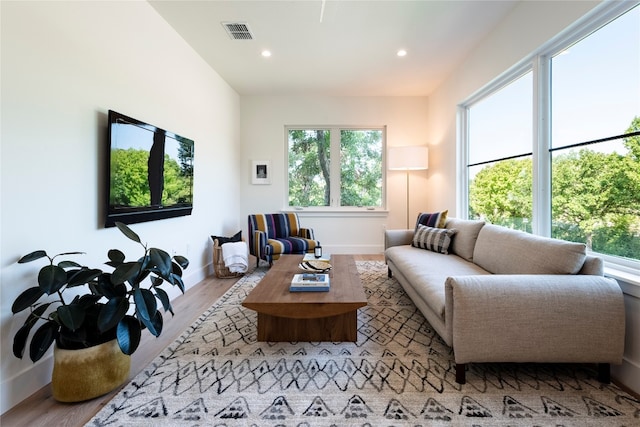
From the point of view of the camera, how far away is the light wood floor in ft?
4.49

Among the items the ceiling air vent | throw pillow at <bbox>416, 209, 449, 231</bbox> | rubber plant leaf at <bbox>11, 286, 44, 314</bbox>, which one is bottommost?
rubber plant leaf at <bbox>11, 286, 44, 314</bbox>

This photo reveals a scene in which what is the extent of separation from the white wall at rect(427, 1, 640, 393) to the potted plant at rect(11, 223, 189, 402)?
8.46ft

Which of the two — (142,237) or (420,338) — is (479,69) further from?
(142,237)

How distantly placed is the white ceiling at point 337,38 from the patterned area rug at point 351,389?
2562 millimetres

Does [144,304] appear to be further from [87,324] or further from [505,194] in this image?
[505,194]

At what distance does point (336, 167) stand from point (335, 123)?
75 centimetres

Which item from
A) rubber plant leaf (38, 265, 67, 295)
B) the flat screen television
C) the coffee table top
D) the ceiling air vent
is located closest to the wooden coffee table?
the coffee table top

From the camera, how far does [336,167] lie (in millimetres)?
5117

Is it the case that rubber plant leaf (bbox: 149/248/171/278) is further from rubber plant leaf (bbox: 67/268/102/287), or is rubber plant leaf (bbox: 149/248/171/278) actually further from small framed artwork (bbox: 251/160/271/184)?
small framed artwork (bbox: 251/160/271/184)

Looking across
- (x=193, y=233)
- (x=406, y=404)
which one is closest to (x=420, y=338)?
(x=406, y=404)

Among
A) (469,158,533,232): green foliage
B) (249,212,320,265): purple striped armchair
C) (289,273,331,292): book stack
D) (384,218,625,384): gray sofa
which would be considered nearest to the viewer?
(384,218,625,384): gray sofa

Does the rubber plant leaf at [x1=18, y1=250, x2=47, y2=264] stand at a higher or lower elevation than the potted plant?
higher

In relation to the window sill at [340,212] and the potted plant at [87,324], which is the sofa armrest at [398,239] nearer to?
the window sill at [340,212]

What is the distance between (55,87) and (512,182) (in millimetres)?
3774
